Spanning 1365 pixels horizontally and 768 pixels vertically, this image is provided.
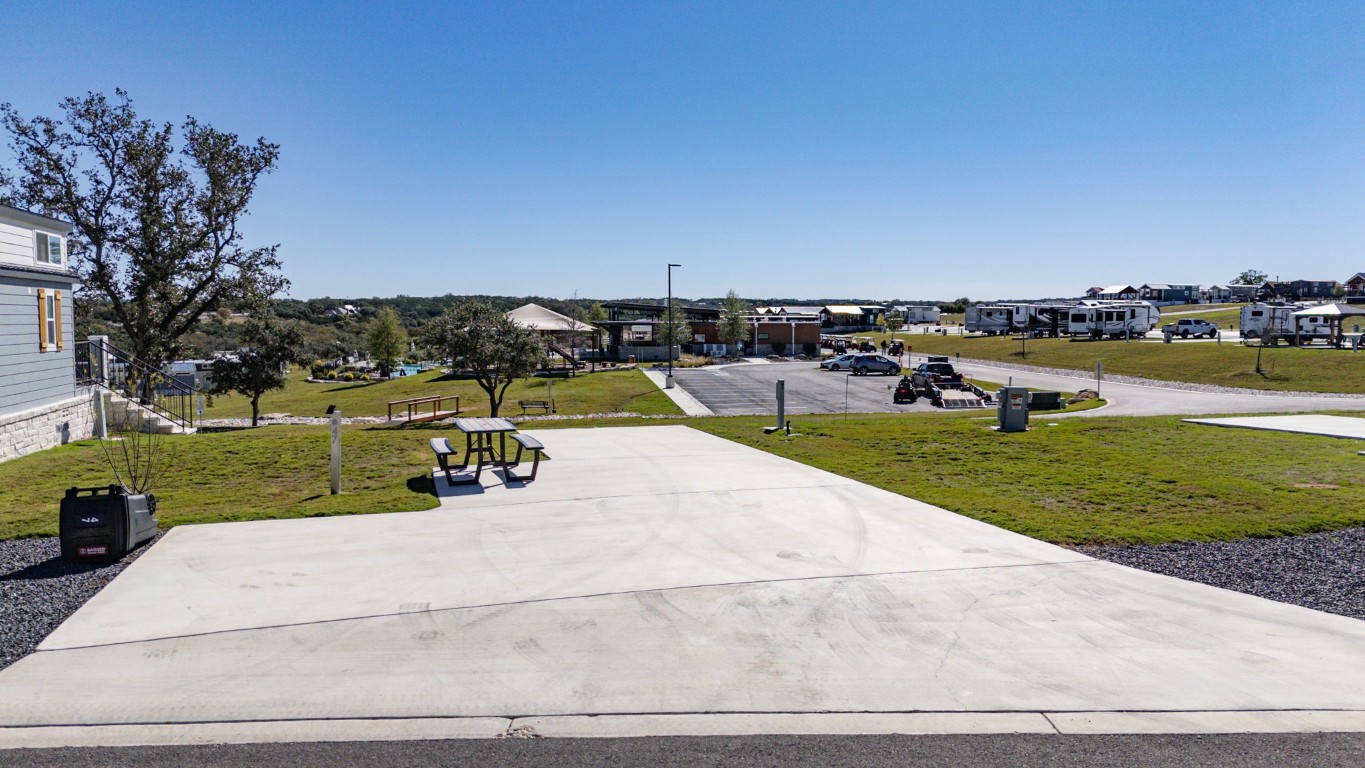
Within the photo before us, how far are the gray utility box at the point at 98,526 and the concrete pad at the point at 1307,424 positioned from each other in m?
21.5

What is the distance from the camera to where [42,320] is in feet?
56.7

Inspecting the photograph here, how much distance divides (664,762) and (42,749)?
3733 millimetres

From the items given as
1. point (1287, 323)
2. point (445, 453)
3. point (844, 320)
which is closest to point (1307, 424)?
point (445, 453)

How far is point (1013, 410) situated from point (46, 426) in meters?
20.4

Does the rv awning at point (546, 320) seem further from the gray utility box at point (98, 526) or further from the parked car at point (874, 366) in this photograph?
the gray utility box at point (98, 526)

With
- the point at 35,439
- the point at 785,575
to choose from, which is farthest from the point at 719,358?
the point at 785,575

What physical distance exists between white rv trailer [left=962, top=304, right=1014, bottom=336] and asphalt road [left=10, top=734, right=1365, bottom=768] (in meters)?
82.8

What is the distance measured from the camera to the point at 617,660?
6.29m

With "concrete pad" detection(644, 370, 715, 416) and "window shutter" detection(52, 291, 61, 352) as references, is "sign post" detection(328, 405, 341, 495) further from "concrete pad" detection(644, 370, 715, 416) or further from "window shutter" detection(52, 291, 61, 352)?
"concrete pad" detection(644, 370, 715, 416)

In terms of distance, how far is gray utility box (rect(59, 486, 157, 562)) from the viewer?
8.60m

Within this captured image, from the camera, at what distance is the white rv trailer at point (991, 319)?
83.2 meters

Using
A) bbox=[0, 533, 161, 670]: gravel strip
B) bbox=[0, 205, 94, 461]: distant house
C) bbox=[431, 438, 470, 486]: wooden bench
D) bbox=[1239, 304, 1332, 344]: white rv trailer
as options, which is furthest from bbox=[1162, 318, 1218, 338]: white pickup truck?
bbox=[0, 533, 161, 670]: gravel strip

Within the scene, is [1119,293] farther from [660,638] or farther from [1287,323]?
[660,638]

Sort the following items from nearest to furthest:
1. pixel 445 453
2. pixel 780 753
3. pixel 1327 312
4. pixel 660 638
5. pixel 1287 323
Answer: pixel 780 753 < pixel 660 638 < pixel 445 453 < pixel 1327 312 < pixel 1287 323
